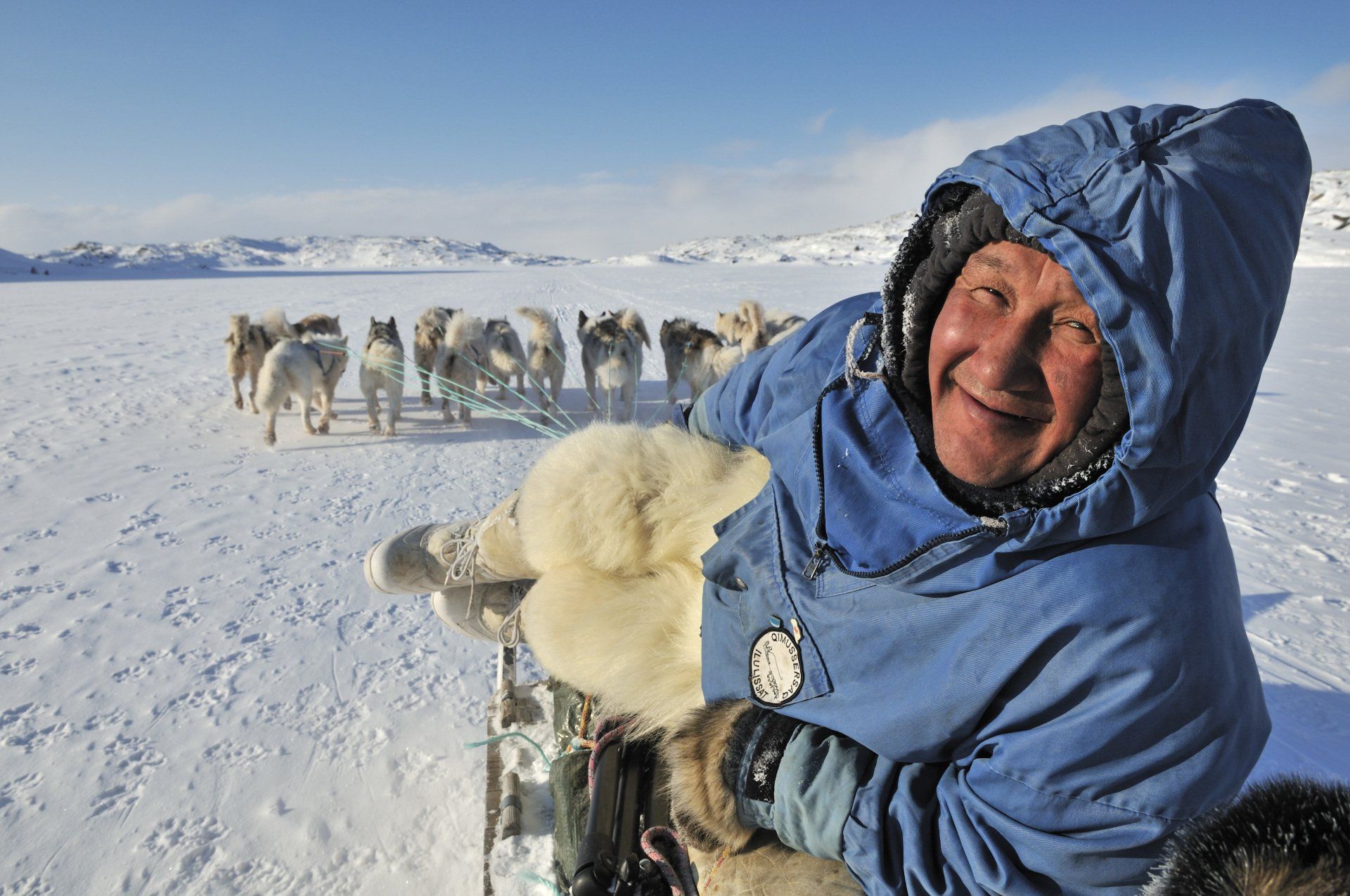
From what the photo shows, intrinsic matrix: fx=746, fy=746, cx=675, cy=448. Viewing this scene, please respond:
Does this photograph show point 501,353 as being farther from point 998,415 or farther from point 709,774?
point 998,415

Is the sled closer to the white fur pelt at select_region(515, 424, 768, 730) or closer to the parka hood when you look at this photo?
the white fur pelt at select_region(515, 424, 768, 730)

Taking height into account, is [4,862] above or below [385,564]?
below

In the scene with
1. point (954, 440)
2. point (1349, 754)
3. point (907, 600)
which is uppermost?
point (954, 440)

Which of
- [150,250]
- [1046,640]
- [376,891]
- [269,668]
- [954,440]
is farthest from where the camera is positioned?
[150,250]

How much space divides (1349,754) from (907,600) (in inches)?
88.1

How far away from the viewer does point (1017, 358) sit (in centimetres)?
116

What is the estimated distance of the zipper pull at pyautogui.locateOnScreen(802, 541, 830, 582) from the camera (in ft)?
4.85

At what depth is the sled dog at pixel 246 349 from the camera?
283 inches

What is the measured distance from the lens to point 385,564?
2.46 m

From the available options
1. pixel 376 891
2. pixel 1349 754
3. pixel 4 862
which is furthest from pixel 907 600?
pixel 4 862

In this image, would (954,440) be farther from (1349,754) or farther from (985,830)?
(1349,754)

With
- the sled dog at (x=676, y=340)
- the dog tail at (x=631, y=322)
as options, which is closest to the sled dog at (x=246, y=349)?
the dog tail at (x=631, y=322)

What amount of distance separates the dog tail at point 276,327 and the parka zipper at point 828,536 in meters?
7.14

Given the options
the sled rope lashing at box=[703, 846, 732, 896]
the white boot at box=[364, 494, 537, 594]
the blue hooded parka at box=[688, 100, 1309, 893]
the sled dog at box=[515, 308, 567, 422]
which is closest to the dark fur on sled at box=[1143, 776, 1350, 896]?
the blue hooded parka at box=[688, 100, 1309, 893]
